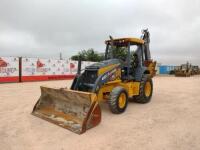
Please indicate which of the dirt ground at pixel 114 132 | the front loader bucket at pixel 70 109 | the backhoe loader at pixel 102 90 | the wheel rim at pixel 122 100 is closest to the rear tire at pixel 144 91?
the backhoe loader at pixel 102 90

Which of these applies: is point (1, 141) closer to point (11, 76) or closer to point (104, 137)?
point (104, 137)

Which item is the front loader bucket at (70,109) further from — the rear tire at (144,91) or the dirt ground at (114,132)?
the rear tire at (144,91)

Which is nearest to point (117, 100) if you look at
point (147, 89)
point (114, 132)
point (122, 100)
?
point (122, 100)

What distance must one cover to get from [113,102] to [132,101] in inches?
101

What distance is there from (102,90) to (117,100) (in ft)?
2.22

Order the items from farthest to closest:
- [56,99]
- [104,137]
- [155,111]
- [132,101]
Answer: [132,101] → [155,111] → [56,99] → [104,137]

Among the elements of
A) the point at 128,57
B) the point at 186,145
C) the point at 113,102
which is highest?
the point at 128,57

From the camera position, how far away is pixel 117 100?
19.7ft

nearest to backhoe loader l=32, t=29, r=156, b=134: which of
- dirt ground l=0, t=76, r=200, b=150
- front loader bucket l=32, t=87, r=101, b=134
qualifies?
front loader bucket l=32, t=87, r=101, b=134

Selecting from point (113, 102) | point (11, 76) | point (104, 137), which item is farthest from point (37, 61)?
point (104, 137)

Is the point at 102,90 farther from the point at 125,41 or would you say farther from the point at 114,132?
the point at 125,41

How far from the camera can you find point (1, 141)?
13.8 ft

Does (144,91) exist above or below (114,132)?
above

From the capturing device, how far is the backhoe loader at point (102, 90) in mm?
5043
